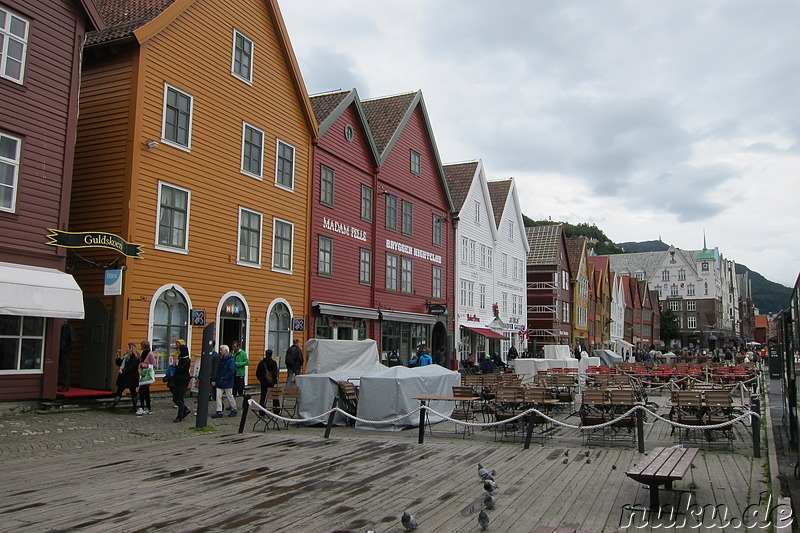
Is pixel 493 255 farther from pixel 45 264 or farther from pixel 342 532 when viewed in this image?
pixel 342 532

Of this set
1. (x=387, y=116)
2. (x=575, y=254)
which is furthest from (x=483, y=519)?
(x=575, y=254)

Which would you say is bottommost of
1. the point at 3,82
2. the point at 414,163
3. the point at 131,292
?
the point at 131,292

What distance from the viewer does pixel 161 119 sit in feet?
61.3

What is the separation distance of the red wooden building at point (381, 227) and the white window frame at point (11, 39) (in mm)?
11768

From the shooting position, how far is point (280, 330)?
2347 centimetres

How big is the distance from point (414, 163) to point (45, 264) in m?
21.3

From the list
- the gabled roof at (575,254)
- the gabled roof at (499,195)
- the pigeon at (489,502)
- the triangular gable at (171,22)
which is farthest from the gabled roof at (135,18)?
the gabled roof at (575,254)

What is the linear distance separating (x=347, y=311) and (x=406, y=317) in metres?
5.32

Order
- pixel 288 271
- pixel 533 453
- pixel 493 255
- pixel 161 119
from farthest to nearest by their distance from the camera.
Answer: pixel 493 255, pixel 288 271, pixel 161 119, pixel 533 453

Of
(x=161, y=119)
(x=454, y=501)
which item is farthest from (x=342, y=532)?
(x=161, y=119)

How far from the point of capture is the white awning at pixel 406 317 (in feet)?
97.7

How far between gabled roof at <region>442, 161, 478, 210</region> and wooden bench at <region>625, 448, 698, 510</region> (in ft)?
100

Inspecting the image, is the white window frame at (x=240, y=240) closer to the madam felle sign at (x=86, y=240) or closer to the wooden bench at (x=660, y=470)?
the madam felle sign at (x=86, y=240)

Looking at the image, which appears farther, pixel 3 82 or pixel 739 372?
pixel 739 372
